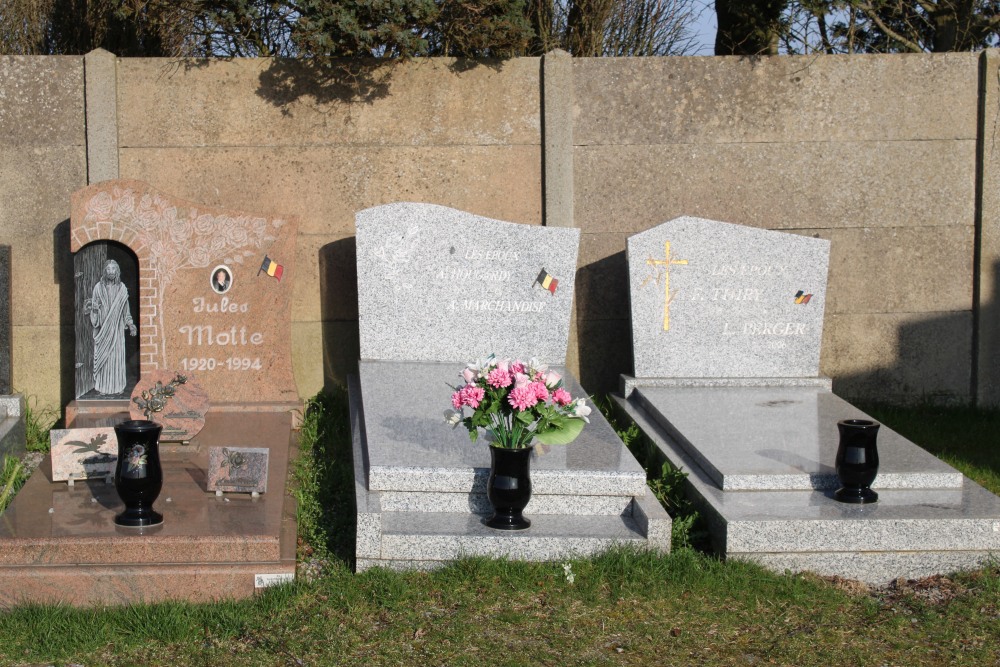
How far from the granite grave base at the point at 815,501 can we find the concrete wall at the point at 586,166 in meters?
1.85

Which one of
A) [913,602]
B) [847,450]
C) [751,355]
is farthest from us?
[751,355]

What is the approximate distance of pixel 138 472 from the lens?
4.68 meters

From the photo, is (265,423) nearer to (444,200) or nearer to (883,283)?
(444,200)

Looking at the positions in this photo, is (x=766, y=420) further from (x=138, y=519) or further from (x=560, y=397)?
(x=138, y=519)

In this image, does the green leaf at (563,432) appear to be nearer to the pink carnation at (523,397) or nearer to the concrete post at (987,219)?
the pink carnation at (523,397)

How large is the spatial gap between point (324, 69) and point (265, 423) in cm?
249

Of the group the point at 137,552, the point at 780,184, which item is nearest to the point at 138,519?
the point at 137,552

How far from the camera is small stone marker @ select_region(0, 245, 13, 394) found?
7.02 metres

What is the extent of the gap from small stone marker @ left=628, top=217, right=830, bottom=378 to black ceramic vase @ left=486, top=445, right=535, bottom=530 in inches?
101

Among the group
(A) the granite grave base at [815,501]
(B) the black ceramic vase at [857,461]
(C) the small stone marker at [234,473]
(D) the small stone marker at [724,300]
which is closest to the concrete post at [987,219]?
(D) the small stone marker at [724,300]

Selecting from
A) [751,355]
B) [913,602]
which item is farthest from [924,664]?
[751,355]

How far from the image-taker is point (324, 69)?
24.9ft

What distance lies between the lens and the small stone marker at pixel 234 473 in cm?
522

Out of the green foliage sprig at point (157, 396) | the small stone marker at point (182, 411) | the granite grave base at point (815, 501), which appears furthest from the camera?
the small stone marker at point (182, 411)
